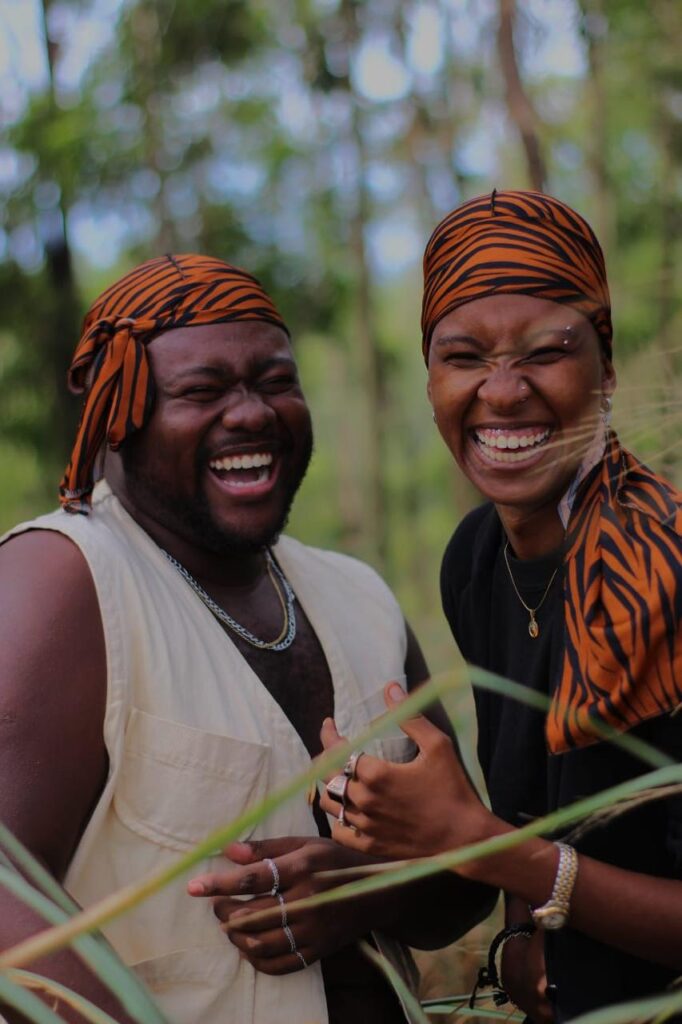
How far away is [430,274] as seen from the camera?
2.24m

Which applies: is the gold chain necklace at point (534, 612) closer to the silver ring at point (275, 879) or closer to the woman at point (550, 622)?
the woman at point (550, 622)

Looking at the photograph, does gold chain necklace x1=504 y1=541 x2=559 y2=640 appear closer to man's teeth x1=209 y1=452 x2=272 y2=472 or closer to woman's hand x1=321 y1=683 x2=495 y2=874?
woman's hand x1=321 y1=683 x2=495 y2=874

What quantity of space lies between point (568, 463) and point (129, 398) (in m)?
0.97

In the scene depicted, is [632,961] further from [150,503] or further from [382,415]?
[382,415]

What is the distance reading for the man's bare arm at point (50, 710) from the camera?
199 centimetres

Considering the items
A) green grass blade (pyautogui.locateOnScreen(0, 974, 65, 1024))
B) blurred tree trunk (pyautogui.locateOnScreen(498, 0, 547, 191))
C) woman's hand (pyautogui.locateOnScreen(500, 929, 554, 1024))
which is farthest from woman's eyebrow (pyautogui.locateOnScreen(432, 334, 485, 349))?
blurred tree trunk (pyautogui.locateOnScreen(498, 0, 547, 191))

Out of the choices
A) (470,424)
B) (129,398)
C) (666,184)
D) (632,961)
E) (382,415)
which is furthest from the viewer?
(382,415)

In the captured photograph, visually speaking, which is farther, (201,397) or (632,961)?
(201,397)

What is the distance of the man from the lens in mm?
2115

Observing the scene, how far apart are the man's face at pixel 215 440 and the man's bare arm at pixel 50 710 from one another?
0.37 metres

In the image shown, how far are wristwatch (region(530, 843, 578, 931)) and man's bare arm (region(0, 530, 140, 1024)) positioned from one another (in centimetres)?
68

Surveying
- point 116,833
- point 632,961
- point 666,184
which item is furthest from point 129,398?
point 666,184

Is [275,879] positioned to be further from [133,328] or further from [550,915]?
[133,328]

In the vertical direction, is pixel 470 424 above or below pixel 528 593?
above
